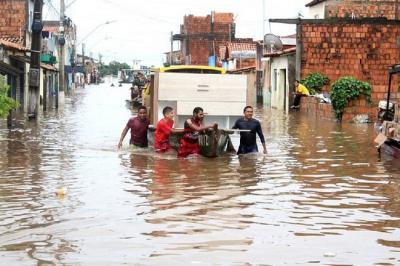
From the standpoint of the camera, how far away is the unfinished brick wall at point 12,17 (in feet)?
128

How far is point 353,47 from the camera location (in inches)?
1398

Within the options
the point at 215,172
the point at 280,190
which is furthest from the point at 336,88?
the point at 280,190

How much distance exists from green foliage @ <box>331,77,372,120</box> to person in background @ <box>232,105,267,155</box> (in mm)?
12343

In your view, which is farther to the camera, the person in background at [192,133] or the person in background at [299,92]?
the person in background at [299,92]

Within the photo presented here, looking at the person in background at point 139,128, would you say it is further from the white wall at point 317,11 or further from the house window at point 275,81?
the white wall at point 317,11

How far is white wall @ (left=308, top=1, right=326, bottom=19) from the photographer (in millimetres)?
46688

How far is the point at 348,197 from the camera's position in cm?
1080

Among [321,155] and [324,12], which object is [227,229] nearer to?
[321,155]

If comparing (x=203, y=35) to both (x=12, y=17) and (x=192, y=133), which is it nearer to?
(x=12, y=17)

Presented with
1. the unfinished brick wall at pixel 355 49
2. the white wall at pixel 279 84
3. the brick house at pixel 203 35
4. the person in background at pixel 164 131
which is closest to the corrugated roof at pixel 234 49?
the brick house at pixel 203 35

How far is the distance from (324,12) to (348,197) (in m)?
36.6

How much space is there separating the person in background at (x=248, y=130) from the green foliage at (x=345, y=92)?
12.3 m

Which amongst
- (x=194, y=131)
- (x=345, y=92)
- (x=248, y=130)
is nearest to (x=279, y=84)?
(x=345, y=92)

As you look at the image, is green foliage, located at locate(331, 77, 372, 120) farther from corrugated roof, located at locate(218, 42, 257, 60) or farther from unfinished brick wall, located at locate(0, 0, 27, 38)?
corrugated roof, located at locate(218, 42, 257, 60)
